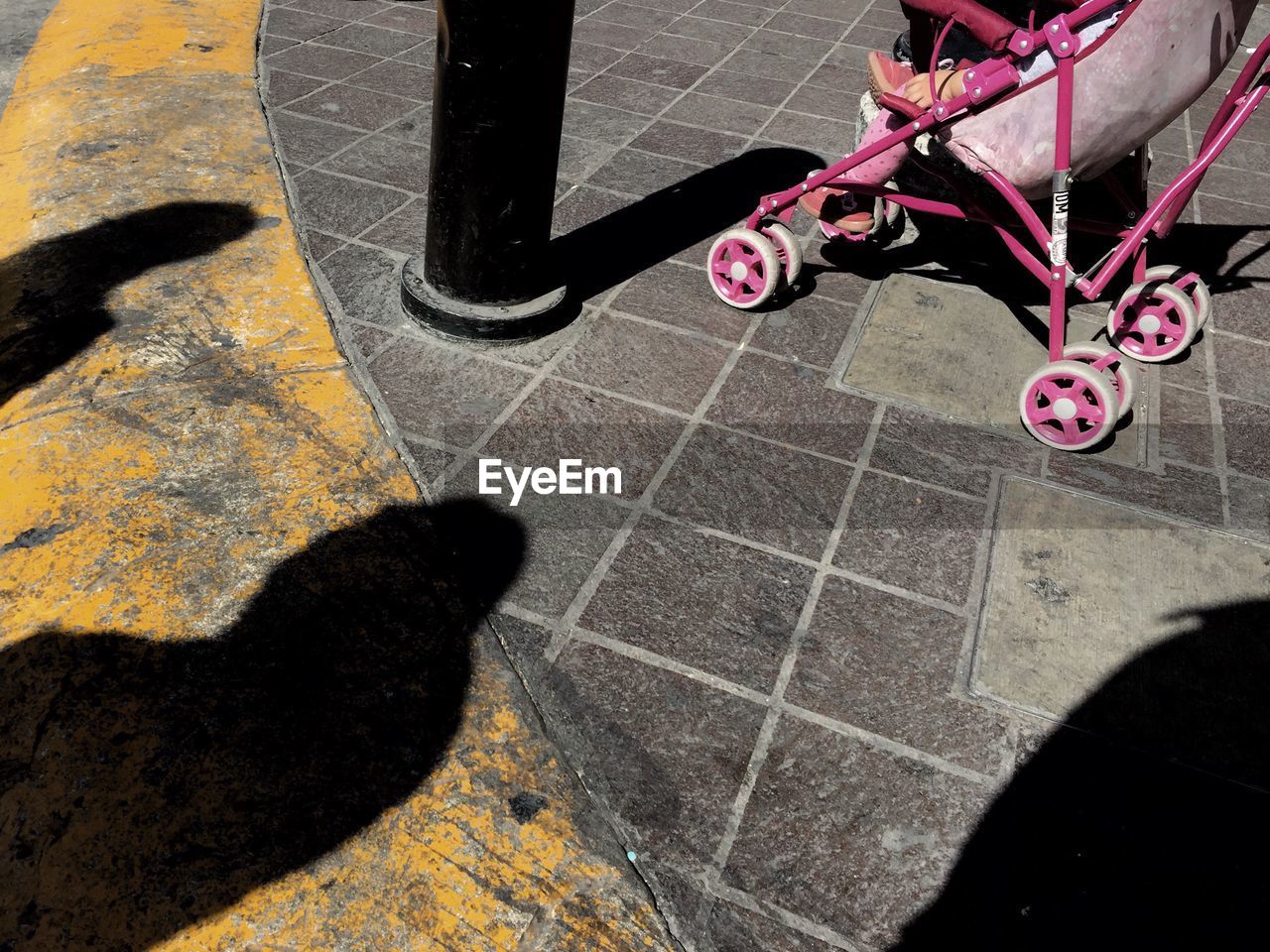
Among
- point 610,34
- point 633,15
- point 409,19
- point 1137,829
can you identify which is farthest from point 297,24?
point 1137,829

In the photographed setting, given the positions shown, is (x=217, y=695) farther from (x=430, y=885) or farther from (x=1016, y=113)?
(x=1016, y=113)

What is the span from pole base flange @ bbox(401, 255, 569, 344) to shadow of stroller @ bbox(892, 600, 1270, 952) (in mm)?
2123

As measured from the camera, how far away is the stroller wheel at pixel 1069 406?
3193 millimetres

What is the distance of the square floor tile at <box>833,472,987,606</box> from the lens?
2.83m

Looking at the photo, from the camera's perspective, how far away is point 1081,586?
284 centimetres

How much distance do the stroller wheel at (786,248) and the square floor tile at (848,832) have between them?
6.53ft

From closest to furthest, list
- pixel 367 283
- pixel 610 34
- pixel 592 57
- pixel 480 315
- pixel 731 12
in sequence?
pixel 480 315 < pixel 367 283 < pixel 592 57 < pixel 610 34 < pixel 731 12

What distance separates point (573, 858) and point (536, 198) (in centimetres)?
219

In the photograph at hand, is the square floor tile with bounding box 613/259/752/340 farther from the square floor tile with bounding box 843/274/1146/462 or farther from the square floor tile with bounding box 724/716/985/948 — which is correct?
the square floor tile with bounding box 724/716/985/948

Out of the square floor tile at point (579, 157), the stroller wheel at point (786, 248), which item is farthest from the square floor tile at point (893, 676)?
the square floor tile at point (579, 157)

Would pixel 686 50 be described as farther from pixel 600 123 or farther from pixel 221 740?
pixel 221 740

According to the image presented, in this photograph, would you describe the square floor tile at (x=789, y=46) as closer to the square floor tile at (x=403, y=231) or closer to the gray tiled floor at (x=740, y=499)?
the gray tiled floor at (x=740, y=499)

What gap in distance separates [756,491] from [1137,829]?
1318 millimetres

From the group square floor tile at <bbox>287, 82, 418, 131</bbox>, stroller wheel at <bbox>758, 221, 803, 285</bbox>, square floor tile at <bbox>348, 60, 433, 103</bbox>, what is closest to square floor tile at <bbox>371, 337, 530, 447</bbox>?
stroller wheel at <bbox>758, 221, 803, 285</bbox>
